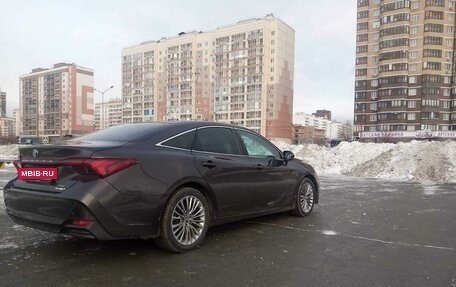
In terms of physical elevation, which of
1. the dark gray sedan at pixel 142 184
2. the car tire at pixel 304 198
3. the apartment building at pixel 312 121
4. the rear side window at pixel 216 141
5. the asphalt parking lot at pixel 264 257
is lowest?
the asphalt parking lot at pixel 264 257

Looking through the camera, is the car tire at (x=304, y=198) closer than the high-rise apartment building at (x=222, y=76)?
Yes

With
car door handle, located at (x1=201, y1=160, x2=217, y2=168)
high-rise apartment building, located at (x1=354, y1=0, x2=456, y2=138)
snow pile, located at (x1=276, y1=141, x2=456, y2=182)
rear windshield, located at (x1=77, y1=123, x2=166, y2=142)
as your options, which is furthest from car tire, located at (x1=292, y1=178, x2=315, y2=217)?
high-rise apartment building, located at (x1=354, y1=0, x2=456, y2=138)

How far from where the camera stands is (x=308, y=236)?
538 centimetres

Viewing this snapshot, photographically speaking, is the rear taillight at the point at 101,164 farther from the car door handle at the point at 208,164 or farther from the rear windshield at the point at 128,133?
the car door handle at the point at 208,164

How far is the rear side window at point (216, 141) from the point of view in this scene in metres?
5.02

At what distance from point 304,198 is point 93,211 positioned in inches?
153

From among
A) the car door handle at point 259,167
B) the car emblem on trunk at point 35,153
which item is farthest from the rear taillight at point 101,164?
the car door handle at point 259,167

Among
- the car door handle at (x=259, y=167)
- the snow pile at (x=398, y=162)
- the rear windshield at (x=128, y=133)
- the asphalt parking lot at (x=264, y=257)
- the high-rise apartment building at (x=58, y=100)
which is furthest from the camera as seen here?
the high-rise apartment building at (x=58, y=100)

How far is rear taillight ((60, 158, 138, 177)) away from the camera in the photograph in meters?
3.90

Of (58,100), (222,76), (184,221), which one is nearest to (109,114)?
(58,100)

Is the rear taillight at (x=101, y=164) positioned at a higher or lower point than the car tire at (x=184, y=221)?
higher

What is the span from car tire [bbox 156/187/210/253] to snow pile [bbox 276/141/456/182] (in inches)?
446

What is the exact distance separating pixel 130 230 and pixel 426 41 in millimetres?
85149

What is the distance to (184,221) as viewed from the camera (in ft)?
14.9
